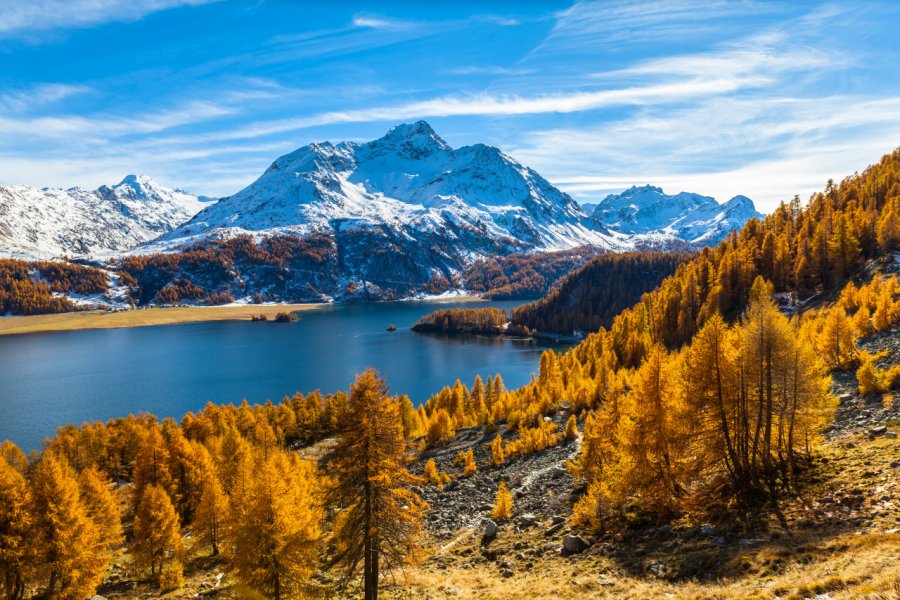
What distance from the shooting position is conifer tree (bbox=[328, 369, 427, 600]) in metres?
24.0

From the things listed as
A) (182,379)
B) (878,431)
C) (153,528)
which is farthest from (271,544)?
(182,379)

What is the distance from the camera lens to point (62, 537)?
3488cm

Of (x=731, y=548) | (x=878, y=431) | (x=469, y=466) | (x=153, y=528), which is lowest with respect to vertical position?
(x=469, y=466)

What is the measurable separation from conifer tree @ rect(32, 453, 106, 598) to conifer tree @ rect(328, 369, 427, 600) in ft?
79.8

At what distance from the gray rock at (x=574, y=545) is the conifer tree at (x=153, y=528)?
3366cm

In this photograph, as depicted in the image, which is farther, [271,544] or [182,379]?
[182,379]

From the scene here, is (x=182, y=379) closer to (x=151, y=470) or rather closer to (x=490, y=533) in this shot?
(x=151, y=470)

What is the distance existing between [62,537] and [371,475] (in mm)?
27340

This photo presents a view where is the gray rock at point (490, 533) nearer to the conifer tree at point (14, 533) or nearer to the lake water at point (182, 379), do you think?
the conifer tree at point (14, 533)

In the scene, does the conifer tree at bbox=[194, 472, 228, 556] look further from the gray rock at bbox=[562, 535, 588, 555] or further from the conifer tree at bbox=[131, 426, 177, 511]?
the gray rock at bbox=[562, 535, 588, 555]

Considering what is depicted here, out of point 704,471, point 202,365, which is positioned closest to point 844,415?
point 704,471

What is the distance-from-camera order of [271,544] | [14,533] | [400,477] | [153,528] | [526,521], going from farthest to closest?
[153,528], [526,521], [14,533], [271,544], [400,477]

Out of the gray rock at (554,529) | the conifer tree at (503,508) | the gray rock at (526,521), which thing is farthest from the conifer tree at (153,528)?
the gray rock at (554,529)

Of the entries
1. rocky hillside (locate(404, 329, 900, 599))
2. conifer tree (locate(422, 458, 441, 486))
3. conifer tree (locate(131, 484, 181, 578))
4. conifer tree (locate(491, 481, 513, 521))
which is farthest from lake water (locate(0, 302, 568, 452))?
rocky hillside (locate(404, 329, 900, 599))
